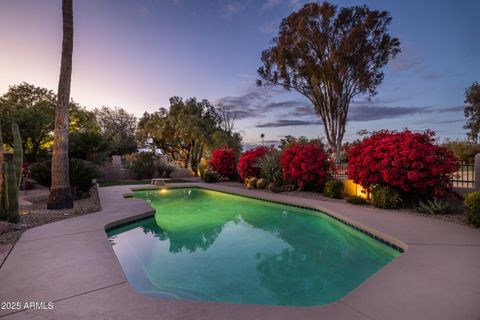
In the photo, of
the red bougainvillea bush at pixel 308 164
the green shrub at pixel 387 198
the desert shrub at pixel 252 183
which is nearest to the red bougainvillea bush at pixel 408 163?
the green shrub at pixel 387 198

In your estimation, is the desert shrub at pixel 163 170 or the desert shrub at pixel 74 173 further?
the desert shrub at pixel 163 170

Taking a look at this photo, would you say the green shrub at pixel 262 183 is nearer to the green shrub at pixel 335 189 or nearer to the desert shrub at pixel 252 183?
the desert shrub at pixel 252 183

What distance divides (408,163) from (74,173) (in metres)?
11.1

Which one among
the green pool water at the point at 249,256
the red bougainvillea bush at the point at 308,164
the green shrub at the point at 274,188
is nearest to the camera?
the green pool water at the point at 249,256

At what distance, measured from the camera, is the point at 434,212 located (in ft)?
23.0

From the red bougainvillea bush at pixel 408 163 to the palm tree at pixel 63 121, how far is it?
29.0ft

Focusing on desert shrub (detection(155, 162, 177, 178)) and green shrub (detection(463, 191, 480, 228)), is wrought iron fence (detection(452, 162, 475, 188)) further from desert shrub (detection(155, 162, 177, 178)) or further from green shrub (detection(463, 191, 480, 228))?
desert shrub (detection(155, 162, 177, 178))

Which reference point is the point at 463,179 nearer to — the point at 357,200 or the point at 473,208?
the point at 357,200

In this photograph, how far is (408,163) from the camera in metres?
7.09

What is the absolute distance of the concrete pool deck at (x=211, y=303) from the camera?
2492 mm

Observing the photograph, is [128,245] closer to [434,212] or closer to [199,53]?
[434,212]

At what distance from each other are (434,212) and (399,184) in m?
1.07

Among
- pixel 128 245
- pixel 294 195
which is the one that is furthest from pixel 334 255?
pixel 294 195

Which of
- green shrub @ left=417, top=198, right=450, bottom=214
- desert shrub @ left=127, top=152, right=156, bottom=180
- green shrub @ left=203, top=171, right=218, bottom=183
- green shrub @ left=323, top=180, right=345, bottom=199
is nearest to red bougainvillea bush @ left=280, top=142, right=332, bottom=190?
green shrub @ left=323, top=180, right=345, bottom=199
